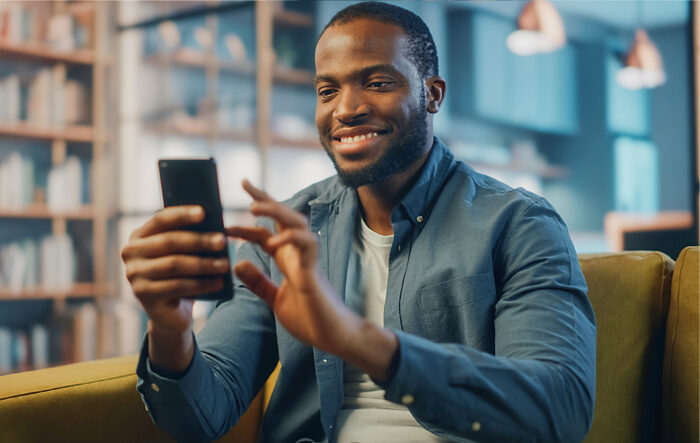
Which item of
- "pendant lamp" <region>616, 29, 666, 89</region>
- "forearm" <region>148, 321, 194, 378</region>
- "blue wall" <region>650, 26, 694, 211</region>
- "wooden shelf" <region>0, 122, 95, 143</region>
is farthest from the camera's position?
"blue wall" <region>650, 26, 694, 211</region>

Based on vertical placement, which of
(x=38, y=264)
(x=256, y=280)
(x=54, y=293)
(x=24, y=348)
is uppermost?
(x=256, y=280)

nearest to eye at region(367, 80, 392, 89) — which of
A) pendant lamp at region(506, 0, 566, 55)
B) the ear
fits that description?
the ear

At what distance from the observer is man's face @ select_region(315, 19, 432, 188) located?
118 cm

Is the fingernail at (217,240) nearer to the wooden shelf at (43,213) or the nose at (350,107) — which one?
the nose at (350,107)

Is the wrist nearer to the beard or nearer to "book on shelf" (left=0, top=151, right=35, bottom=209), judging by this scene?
the beard

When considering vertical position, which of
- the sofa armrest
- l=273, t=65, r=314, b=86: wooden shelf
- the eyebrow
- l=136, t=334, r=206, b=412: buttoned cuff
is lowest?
the sofa armrest

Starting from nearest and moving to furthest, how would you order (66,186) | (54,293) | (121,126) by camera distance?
(54,293), (66,186), (121,126)

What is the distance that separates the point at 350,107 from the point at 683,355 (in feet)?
2.38

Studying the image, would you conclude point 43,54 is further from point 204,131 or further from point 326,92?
point 326,92

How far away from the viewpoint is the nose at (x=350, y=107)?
1169 mm

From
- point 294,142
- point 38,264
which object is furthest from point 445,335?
point 38,264

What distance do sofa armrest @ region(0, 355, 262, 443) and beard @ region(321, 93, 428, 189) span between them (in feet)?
1.73

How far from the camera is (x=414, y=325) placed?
1.09 m

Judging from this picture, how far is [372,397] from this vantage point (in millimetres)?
1129
